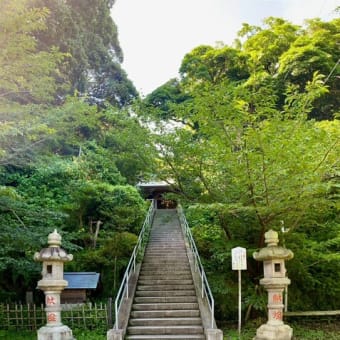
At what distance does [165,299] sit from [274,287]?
366cm

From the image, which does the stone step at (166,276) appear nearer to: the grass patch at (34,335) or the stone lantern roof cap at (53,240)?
the grass patch at (34,335)

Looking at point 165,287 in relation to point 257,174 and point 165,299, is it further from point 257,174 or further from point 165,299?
point 257,174

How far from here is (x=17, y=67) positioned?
314 inches

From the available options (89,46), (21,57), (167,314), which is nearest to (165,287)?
(167,314)

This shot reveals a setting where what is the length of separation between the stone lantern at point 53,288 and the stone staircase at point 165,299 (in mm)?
1744

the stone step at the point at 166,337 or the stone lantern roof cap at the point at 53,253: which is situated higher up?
the stone lantern roof cap at the point at 53,253

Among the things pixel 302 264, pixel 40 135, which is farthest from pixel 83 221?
pixel 302 264

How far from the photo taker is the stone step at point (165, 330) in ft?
27.8

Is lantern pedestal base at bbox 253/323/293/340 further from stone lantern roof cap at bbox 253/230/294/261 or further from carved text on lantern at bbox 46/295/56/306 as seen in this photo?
carved text on lantern at bbox 46/295/56/306

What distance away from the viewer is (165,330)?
336 inches

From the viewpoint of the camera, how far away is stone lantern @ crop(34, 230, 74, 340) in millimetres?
7258

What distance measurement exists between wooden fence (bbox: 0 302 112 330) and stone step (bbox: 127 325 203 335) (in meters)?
1.00

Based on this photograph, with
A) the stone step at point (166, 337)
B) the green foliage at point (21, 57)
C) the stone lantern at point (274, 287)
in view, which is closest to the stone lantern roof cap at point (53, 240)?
the stone step at point (166, 337)

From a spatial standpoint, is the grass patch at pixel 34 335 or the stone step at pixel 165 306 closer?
the grass patch at pixel 34 335
